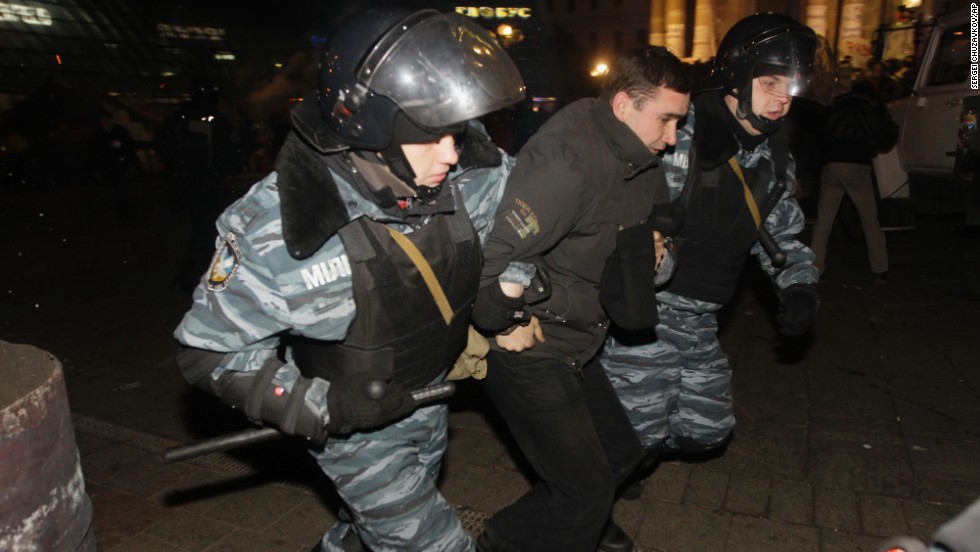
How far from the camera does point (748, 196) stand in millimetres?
2994

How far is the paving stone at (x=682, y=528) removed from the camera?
307 centimetres

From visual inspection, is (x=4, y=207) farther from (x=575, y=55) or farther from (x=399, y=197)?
(x=575, y=55)

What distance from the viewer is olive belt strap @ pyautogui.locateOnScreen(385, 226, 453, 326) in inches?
79.9

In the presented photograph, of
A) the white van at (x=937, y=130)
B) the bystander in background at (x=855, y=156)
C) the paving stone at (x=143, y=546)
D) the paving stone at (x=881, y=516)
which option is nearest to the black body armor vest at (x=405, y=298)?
the paving stone at (x=143, y=546)

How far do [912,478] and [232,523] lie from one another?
3275 millimetres

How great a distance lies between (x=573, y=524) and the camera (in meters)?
2.49

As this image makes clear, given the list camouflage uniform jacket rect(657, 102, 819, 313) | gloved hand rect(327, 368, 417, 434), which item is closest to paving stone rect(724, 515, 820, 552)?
camouflage uniform jacket rect(657, 102, 819, 313)

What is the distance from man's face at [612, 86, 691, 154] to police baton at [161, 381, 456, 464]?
115cm

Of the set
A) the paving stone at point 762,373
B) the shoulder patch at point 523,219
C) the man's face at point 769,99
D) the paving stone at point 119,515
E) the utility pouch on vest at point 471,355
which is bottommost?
the paving stone at point 762,373

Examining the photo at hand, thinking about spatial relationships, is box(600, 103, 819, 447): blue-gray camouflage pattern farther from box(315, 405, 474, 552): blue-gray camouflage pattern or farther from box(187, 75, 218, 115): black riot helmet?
box(187, 75, 218, 115): black riot helmet

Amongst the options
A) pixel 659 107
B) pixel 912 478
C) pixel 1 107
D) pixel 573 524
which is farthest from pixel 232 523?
pixel 1 107

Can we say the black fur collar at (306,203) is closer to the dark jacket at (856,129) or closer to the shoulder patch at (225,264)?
the shoulder patch at (225,264)

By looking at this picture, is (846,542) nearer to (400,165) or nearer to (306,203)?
(400,165)

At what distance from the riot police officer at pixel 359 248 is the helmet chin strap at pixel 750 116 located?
1345 millimetres
